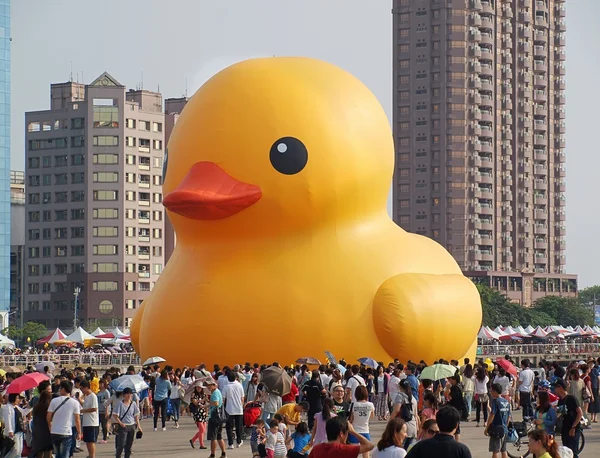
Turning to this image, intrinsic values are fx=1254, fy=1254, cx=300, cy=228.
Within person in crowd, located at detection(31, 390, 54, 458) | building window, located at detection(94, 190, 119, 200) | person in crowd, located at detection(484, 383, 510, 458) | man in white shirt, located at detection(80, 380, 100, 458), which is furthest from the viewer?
building window, located at detection(94, 190, 119, 200)

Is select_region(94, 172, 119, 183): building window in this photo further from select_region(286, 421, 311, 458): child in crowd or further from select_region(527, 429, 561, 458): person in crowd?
select_region(527, 429, 561, 458): person in crowd

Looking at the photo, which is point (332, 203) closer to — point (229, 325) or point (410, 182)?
point (229, 325)

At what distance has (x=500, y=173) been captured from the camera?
11975cm

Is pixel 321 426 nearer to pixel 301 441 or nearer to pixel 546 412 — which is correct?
pixel 301 441

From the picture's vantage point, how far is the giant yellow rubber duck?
93.1 ft

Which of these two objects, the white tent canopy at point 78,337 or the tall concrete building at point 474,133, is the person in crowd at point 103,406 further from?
the tall concrete building at point 474,133

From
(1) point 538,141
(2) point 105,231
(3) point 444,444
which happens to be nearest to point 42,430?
(3) point 444,444

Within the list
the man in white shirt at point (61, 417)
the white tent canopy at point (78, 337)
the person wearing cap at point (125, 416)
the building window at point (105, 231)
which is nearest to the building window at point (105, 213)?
the building window at point (105, 231)

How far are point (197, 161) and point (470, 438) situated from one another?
9577mm

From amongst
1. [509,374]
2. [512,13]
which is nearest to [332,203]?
[509,374]

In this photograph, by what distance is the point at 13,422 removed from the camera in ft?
54.7

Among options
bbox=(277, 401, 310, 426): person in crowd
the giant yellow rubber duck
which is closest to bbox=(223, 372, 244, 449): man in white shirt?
bbox=(277, 401, 310, 426): person in crowd

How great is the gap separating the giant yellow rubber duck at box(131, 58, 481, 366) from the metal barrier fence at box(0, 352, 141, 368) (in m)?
29.7

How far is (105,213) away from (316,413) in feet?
323
